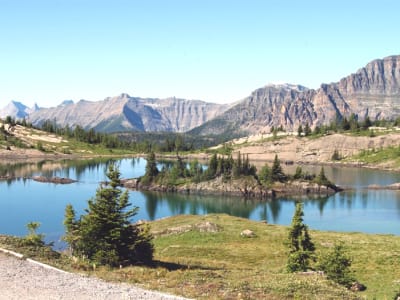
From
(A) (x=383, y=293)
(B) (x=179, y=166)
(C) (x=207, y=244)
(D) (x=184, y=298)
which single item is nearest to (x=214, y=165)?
(B) (x=179, y=166)

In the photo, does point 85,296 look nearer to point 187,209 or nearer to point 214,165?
point 187,209

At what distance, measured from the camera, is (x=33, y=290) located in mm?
25641

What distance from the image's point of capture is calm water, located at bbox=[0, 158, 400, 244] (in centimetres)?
11231

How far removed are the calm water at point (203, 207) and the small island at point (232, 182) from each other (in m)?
8.65

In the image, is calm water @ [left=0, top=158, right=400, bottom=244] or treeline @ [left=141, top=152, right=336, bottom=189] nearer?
calm water @ [left=0, top=158, right=400, bottom=244]

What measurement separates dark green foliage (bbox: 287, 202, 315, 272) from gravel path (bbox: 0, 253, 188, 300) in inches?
896

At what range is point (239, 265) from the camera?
53938mm

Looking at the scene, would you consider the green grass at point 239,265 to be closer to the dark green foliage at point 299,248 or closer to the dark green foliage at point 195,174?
the dark green foliage at point 299,248

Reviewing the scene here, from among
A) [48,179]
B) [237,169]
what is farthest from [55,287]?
[48,179]

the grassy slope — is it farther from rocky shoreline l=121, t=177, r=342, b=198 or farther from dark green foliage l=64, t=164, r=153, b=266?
rocky shoreline l=121, t=177, r=342, b=198

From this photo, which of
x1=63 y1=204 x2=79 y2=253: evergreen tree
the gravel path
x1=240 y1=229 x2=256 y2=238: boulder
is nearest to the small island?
x1=240 y1=229 x2=256 y2=238: boulder

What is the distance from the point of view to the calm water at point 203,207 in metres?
112

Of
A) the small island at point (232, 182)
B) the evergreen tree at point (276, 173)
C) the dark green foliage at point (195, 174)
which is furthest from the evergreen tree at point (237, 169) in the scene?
the dark green foliage at point (195, 174)

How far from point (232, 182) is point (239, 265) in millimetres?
121690
